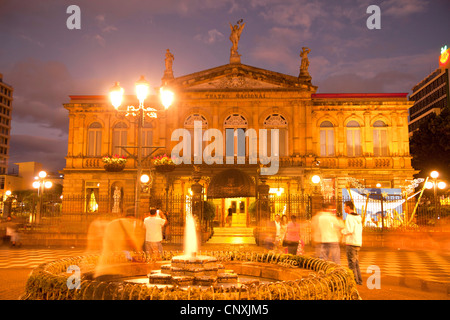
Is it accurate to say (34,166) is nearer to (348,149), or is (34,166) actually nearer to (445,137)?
(348,149)

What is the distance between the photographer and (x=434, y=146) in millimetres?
37625

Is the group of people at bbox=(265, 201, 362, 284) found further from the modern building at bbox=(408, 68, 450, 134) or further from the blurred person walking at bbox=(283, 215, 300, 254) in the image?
the modern building at bbox=(408, 68, 450, 134)

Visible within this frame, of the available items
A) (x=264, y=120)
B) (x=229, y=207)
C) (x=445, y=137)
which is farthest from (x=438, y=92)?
(x=229, y=207)

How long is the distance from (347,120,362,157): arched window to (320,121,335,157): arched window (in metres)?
1.37

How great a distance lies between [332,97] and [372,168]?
22.2 ft

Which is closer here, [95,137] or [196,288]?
[196,288]

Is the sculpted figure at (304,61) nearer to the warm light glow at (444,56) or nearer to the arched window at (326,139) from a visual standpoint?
the arched window at (326,139)

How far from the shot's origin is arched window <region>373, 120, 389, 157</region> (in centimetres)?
3303

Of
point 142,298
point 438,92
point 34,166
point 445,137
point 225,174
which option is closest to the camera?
point 142,298

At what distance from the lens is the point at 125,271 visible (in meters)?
8.56

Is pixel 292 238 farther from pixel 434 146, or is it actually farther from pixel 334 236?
pixel 434 146

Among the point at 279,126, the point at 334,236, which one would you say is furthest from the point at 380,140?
the point at 334,236

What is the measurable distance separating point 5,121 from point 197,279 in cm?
8688

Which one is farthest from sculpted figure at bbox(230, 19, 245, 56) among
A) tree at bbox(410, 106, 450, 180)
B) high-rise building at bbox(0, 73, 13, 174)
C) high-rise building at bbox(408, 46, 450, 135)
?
high-rise building at bbox(0, 73, 13, 174)
